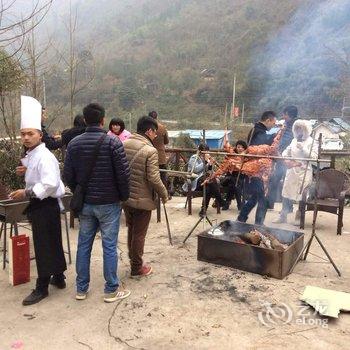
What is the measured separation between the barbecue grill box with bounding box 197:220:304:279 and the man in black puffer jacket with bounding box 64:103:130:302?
1.36 meters

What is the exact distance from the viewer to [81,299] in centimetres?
394

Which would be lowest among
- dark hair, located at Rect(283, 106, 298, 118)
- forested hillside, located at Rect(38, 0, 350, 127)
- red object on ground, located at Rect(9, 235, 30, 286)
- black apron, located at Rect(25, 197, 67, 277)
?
red object on ground, located at Rect(9, 235, 30, 286)

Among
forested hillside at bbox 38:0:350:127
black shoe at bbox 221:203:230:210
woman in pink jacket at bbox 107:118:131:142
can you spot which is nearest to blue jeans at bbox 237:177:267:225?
black shoe at bbox 221:203:230:210

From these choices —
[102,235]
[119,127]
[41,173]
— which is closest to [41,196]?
[41,173]

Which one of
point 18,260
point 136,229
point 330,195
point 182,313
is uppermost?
point 330,195

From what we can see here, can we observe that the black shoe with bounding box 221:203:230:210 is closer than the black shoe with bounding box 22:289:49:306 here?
No

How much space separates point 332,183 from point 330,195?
0.65ft

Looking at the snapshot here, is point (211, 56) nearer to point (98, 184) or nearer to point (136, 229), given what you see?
point (136, 229)

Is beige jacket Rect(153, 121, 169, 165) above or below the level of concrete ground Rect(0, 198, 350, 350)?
above

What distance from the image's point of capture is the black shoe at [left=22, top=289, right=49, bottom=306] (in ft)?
12.6

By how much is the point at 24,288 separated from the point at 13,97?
6.42 metres

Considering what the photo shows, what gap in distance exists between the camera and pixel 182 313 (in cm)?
366

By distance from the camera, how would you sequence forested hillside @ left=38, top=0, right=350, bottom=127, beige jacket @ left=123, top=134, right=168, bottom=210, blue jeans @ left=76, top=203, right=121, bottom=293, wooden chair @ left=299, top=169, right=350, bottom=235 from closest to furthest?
blue jeans @ left=76, top=203, right=121, bottom=293, beige jacket @ left=123, top=134, right=168, bottom=210, wooden chair @ left=299, top=169, right=350, bottom=235, forested hillside @ left=38, top=0, right=350, bottom=127

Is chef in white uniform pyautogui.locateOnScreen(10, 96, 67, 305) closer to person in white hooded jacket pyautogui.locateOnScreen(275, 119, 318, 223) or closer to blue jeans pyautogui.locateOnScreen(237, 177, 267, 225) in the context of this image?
blue jeans pyautogui.locateOnScreen(237, 177, 267, 225)
